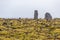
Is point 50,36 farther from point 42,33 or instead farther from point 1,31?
point 1,31

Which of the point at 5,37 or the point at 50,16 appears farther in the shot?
the point at 50,16

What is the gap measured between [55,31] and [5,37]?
6.78 ft

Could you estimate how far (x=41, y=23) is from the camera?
12.6 metres

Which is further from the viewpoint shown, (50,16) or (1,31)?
(50,16)

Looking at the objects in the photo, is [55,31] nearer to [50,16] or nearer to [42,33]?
[42,33]

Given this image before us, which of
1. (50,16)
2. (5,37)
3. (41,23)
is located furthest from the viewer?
(50,16)

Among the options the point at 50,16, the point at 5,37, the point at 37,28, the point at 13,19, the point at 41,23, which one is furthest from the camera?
the point at 50,16

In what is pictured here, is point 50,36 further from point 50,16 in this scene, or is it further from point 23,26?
point 50,16

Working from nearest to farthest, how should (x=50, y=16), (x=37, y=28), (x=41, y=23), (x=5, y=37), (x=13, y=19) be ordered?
(x=5, y=37)
(x=37, y=28)
(x=41, y=23)
(x=13, y=19)
(x=50, y=16)

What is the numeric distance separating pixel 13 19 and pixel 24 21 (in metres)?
0.61

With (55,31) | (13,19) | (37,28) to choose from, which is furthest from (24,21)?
(55,31)

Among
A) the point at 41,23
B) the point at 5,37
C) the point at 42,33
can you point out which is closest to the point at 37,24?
the point at 41,23

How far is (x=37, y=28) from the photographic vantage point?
11.8 meters

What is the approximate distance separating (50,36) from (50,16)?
416 centimetres
